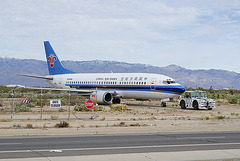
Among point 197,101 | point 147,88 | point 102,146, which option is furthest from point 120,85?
point 102,146

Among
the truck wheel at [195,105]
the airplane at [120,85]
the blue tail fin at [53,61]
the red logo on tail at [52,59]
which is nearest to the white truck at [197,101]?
the truck wheel at [195,105]

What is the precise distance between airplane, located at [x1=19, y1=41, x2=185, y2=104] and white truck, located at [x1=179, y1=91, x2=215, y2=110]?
101 centimetres

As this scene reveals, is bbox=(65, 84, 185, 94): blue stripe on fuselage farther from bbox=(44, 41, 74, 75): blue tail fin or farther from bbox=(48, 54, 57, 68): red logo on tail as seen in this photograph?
bbox=(48, 54, 57, 68): red logo on tail

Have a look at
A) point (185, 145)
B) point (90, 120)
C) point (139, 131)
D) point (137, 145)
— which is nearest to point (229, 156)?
point (185, 145)

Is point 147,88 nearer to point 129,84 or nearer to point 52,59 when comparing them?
point 129,84

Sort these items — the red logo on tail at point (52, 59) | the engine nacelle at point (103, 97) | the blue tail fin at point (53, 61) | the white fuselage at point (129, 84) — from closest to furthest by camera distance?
the white fuselage at point (129, 84)
the engine nacelle at point (103, 97)
the blue tail fin at point (53, 61)
the red logo on tail at point (52, 59)

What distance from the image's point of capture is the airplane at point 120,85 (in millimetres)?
39969

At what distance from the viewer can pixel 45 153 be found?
42.7 ft

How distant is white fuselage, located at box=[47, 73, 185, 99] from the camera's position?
39.9 meters

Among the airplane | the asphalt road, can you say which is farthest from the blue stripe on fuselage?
the asphalt road

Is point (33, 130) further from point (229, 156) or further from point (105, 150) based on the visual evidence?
point (229, 156)

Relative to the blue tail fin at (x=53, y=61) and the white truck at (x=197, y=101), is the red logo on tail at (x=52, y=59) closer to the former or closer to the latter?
the blue tail fin at (x=53, y=61)

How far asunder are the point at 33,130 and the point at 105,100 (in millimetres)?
22902

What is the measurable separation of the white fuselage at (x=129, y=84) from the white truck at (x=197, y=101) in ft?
3.43
